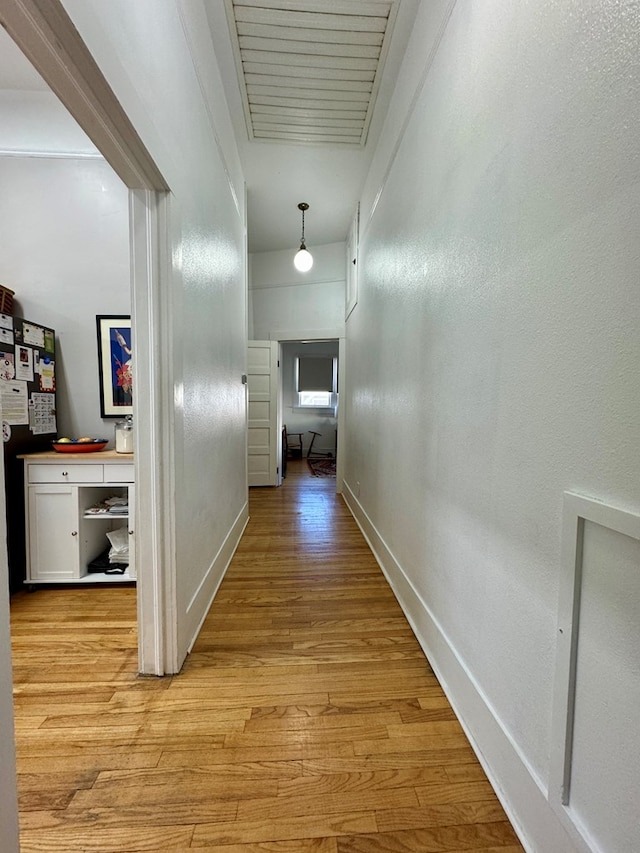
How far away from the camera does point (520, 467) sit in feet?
3.10

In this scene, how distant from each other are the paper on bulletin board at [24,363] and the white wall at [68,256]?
248 millimetres

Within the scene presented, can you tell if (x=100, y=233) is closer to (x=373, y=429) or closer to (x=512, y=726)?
(x=373, y=429)

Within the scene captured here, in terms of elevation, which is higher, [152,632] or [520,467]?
[520,467]

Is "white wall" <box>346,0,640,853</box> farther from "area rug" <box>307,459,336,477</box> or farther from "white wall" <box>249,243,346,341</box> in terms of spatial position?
"area rug" <box>307,459,336,477</box>

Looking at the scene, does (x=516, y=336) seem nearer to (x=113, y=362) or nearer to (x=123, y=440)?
(x=123, y=440)

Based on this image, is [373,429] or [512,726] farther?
[373,429]

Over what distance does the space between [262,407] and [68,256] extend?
260 cm

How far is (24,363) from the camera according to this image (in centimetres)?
214

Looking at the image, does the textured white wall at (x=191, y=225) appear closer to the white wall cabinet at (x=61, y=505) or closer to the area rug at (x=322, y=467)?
the white wall cabinet at (x=61, y=505)

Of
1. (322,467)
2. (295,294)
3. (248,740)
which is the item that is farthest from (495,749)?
(322,467)

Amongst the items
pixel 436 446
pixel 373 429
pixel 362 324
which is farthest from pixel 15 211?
pixel 436 446

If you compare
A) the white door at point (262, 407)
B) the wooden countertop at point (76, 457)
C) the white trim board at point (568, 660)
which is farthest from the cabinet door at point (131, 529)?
the white door at point (262, 407)

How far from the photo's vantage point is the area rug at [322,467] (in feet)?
18.9

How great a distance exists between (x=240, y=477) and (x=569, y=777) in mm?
2619
